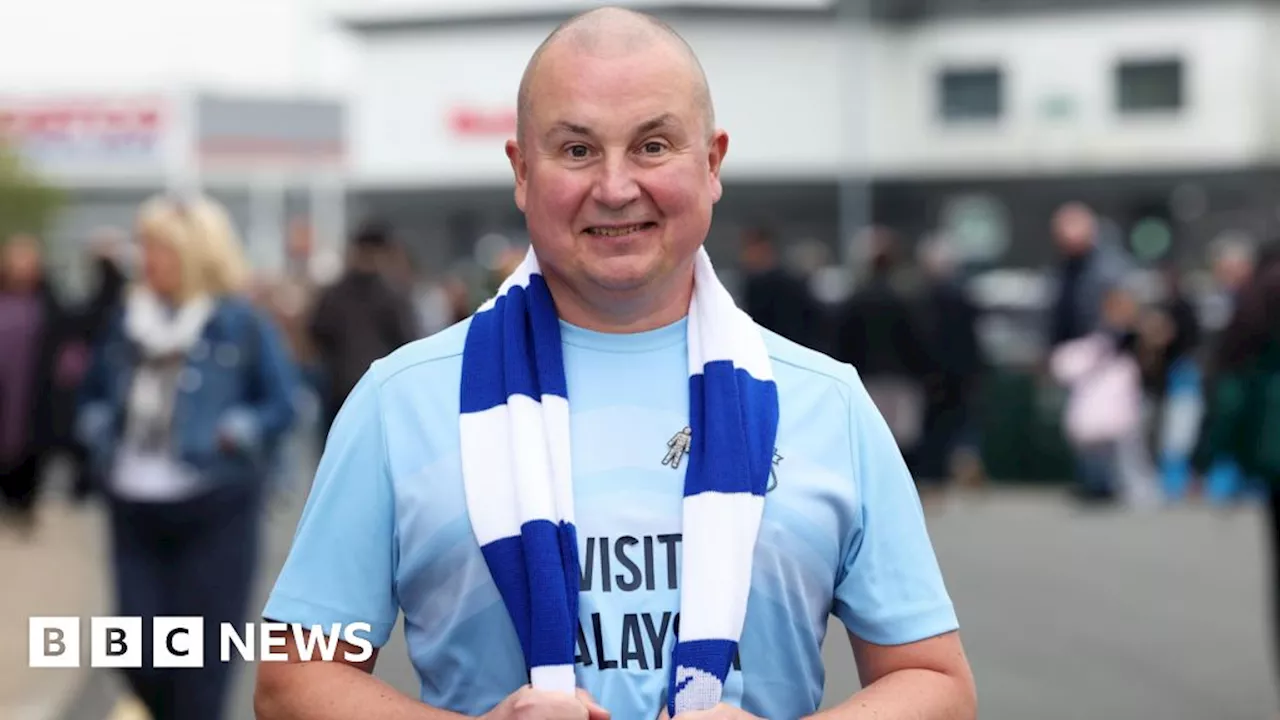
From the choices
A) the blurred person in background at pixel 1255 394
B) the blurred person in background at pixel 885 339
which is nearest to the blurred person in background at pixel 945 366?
the blurred person in background at pixel 885 339

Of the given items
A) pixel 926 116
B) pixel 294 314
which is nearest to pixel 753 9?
pixel 926 116

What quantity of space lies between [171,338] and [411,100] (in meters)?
39.5

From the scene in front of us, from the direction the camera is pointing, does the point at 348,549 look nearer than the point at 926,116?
Yes

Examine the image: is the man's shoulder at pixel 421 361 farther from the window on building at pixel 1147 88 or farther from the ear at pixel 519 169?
the window on building at pixel 1147 88

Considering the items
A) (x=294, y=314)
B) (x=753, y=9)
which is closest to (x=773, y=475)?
(x=294, y=314)

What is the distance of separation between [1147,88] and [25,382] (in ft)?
107

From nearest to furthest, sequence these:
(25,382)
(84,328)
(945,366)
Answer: (25,382) → (84,328) → (945,366)

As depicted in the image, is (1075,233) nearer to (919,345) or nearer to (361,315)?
(919,345)

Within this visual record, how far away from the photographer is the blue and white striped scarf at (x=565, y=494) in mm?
2324

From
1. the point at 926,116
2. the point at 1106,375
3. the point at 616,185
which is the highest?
the point at 926,116

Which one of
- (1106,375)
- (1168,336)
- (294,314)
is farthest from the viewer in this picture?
(294,314)

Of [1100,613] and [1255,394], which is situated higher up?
[1255,394]

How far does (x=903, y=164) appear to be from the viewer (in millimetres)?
43125

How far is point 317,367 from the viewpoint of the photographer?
1538cm
